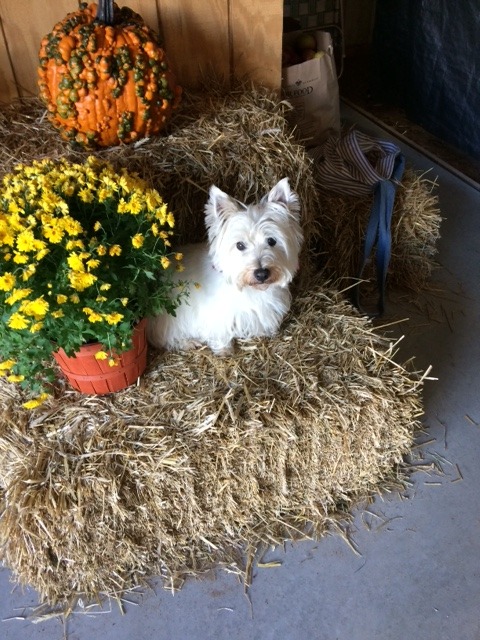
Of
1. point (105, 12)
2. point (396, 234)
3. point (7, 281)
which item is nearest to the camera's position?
point (7, 281)

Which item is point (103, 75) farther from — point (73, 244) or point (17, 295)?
point (17, 295)

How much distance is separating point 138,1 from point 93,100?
62 cm

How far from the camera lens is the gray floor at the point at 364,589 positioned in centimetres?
198

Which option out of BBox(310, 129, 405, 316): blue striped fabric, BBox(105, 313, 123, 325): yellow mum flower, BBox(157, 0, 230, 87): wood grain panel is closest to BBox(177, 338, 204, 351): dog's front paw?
BBox(105, 313, 123, 325): yellow mum flower

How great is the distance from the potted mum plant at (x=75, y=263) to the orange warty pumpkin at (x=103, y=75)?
298 millimetres

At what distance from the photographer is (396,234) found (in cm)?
324

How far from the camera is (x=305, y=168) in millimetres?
2469

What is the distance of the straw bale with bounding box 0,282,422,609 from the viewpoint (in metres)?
1.90

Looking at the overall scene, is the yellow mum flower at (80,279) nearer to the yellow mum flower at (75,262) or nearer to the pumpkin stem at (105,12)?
the yellow mum flower at (75,262)

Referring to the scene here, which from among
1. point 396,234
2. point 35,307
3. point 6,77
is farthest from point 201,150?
point 396,234

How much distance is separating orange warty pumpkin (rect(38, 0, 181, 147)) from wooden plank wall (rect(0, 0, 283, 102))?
238 mm

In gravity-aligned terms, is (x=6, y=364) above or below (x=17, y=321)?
below

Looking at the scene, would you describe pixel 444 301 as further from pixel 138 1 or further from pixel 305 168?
pixel 138 1

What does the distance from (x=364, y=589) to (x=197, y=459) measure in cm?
85
